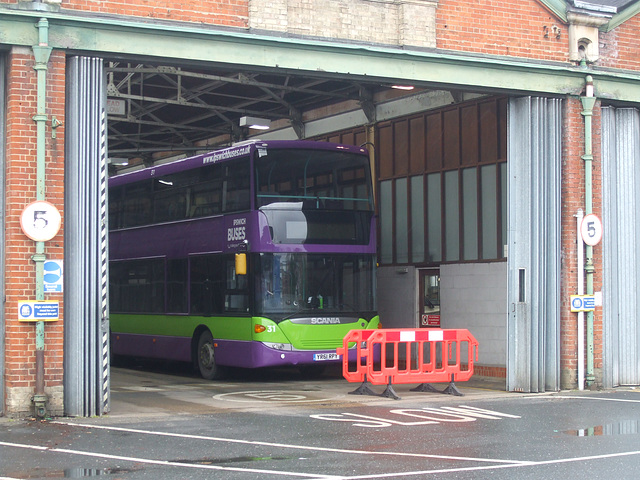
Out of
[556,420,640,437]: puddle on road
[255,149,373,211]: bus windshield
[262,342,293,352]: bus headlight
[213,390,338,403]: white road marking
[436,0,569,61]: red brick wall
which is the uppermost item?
[436,0,569,61]: red brick wall

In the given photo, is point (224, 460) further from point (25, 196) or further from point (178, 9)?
point (178, 9)

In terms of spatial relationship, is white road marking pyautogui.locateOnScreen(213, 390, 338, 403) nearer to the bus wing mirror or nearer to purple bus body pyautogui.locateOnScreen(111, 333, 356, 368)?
purple bus body pyautogui.locateOnScreen(111, 333, 356, 368)

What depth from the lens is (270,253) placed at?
63.5ft

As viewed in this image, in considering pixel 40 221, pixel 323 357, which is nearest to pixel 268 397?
pixel 323 357

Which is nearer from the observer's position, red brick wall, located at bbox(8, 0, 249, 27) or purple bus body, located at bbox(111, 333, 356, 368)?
red brick wall, located at bbox(8, 0, 249, 27)

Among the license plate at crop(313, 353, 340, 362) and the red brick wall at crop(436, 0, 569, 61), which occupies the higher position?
the red brick wall at crop(436, 0, 569, 61)

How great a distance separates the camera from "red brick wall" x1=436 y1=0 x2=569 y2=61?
55.9 ft

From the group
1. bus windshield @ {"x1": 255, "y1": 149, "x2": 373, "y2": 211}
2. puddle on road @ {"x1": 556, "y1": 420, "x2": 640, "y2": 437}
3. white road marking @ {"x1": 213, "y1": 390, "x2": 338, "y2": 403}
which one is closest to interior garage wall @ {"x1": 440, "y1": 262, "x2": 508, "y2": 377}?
bus windshield @ {"x1": 255, "y1": 149, "x2": 373, "y2": 211}

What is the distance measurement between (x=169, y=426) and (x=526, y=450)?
4672 millimetres

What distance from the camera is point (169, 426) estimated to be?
13.1 meters

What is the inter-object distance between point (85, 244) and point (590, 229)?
8737 millimetres

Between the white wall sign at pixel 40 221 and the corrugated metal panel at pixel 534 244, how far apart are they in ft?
26.1

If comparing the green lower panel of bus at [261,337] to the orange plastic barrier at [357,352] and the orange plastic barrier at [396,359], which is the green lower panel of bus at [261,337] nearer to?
the orange plastic barrier at [396,359]

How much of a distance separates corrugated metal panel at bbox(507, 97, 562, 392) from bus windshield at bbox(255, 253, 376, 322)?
3.50m
